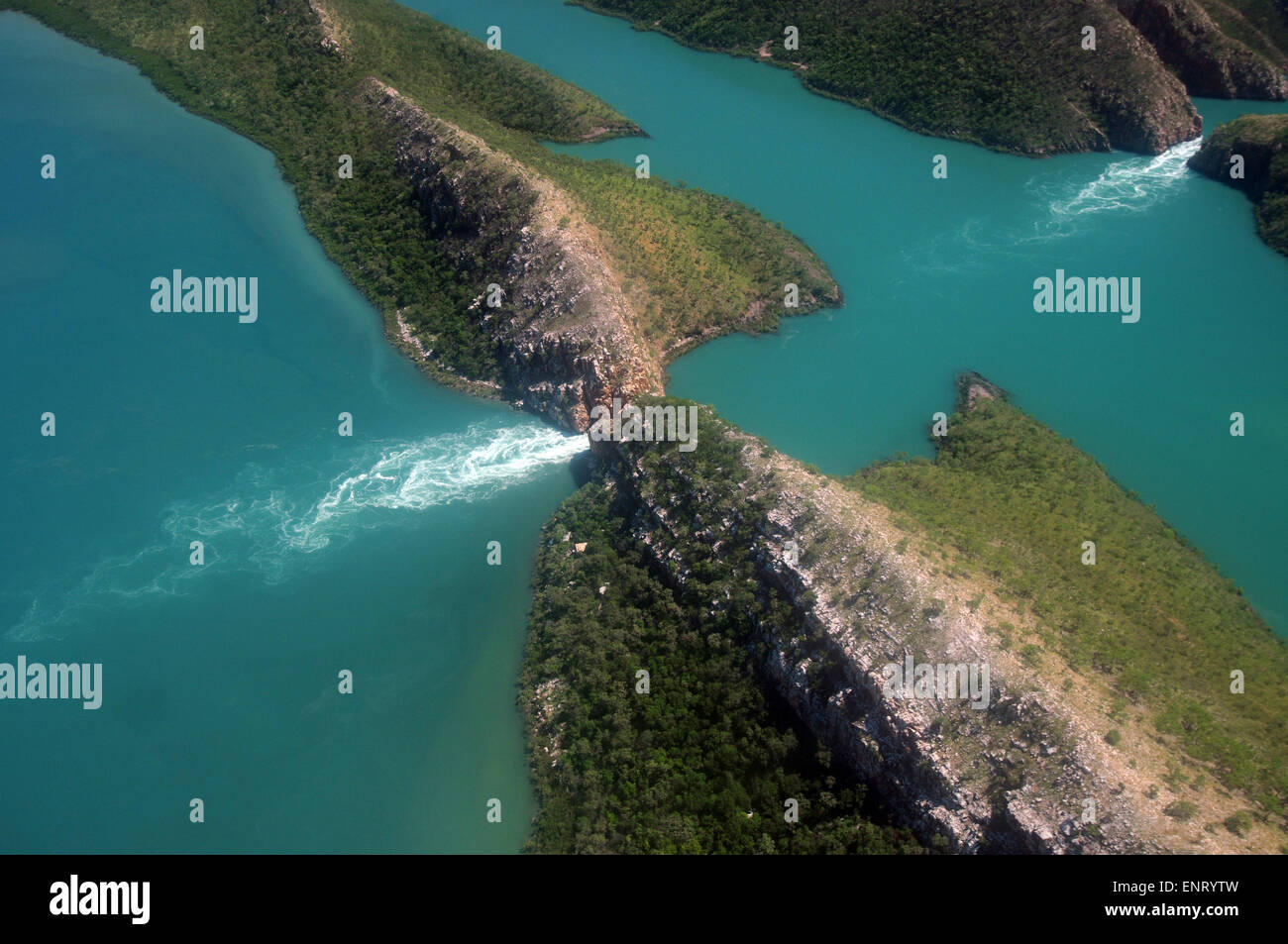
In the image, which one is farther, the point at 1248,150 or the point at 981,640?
A: the point at 1248,150

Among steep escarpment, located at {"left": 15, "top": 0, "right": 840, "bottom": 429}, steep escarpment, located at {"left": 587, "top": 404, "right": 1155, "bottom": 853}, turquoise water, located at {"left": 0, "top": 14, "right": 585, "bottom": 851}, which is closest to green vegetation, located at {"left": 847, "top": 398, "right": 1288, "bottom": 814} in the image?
steep escarpment, located at {"left": 587, "top": 404, "right": 1155, "bottom": 853}

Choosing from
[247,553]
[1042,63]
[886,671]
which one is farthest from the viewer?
[1042,63]

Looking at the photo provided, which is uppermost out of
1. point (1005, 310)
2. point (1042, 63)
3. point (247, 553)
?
point (1042, 63)

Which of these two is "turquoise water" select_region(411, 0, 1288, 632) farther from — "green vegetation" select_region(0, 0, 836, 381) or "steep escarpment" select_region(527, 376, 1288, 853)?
"steep escarpment" select_region(527, 376, 1288, 853)

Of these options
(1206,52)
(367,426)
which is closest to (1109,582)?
(367,426)

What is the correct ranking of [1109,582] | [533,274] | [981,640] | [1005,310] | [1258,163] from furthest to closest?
[1258,163] < [1005,310] < [533,274] < [1109,582] < [981,640]

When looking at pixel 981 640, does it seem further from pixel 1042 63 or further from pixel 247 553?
pixel 1042 63

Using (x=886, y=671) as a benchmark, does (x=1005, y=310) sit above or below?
above

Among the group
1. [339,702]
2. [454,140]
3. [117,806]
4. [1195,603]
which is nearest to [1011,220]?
[1195,603]
